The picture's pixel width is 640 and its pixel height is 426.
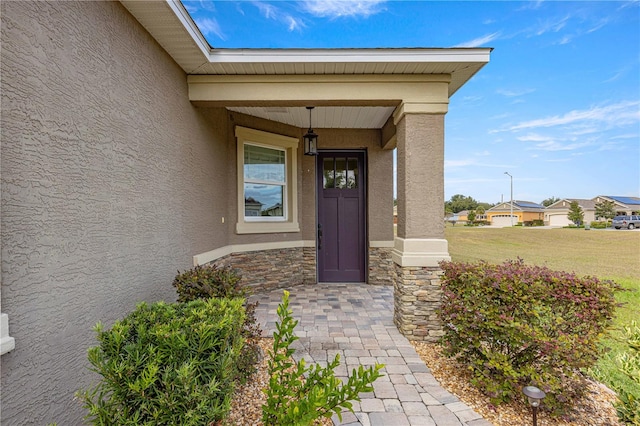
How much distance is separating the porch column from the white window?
290 centimetres

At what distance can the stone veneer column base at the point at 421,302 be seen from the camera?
343 cm

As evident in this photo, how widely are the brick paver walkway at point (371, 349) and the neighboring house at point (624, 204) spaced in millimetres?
12822

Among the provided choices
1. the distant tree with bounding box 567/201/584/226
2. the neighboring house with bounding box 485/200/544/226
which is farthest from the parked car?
the neighboring house with bounding box 485/200/544/226

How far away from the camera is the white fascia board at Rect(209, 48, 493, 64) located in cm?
323

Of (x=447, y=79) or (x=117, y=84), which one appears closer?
(x=117, y=84)

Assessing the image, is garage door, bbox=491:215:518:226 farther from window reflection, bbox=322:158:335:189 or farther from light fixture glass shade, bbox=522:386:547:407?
light fixture glass shade, bbox=522:386:547:407

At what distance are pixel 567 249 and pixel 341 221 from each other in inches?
302

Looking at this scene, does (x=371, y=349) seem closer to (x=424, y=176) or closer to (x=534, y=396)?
(x=534, y=396)

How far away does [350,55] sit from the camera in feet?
10.7

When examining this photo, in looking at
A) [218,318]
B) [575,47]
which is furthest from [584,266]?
[218,318]

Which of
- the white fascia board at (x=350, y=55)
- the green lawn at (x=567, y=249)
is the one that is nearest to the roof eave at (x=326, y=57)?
the white fascia board at (x=350, y=55)

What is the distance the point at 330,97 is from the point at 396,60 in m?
0.93

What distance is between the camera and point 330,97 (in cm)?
365

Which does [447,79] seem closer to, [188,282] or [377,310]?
[377,310]
